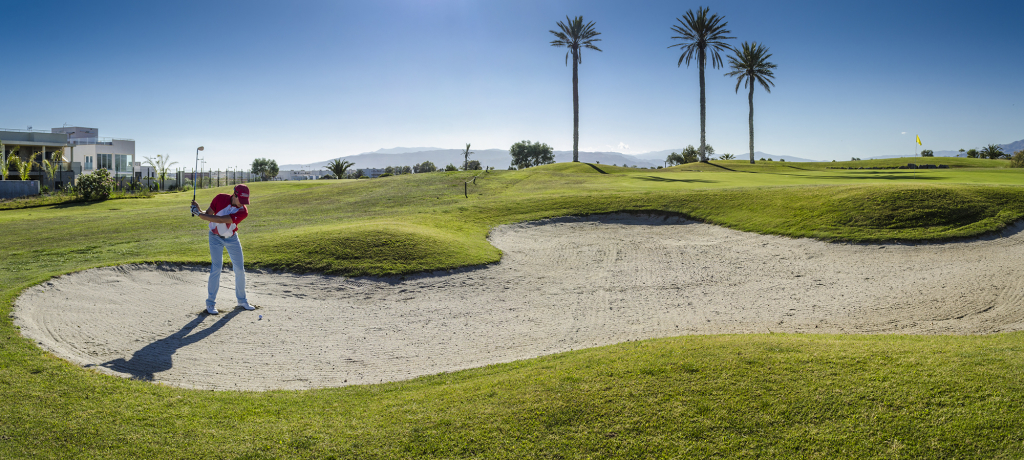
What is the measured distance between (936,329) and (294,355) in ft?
38.1

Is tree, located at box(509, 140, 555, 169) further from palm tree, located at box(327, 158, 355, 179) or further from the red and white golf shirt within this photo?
the red and white golf shirt

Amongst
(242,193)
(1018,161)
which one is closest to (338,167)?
(242,193)

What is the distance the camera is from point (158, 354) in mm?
8617

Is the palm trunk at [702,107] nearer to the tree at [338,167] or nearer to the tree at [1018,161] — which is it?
the tree at [1018,161]

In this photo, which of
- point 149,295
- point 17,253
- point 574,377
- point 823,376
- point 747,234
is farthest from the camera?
point 747,234

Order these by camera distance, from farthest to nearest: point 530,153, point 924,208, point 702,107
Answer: point 530,153
point 702,107
point 924,208

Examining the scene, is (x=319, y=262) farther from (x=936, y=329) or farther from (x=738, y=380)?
(x=936, y=329)

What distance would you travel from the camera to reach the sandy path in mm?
8703

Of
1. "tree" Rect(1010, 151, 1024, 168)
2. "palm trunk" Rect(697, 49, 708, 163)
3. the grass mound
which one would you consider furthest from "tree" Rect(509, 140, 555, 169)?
the grass mound

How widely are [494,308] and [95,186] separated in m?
39.1

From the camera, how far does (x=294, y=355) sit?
9.07 m

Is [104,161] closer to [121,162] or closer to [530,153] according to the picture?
[121,162]

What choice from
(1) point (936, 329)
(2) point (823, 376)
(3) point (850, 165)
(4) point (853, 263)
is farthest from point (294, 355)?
(3) point (850, 165)

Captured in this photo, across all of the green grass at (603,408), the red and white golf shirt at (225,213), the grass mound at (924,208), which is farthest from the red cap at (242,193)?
the grass mound at (924,208)
